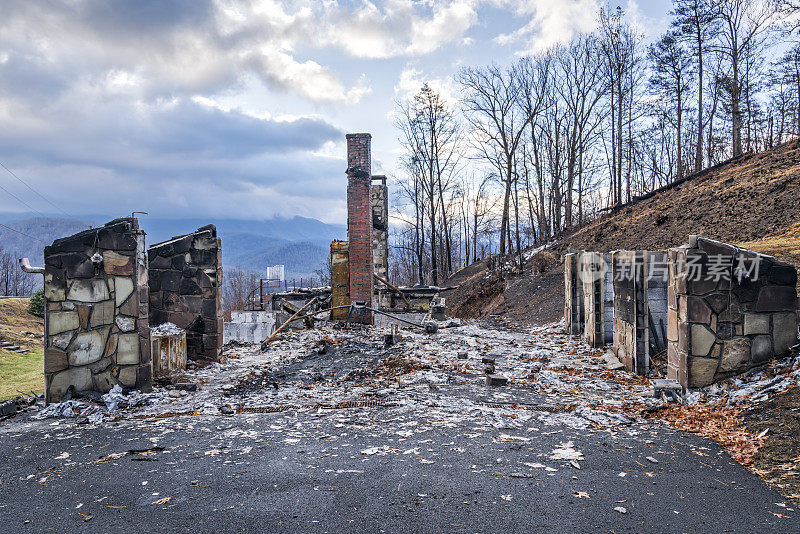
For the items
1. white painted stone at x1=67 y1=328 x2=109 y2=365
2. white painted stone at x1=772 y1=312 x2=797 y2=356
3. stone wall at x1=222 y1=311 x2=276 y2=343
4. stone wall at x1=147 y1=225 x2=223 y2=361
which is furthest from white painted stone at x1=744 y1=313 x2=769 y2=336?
stone wall at x1=222 y1=311 x2=276 y2=343

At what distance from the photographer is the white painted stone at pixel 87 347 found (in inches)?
231

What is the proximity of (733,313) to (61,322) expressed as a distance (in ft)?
27.8

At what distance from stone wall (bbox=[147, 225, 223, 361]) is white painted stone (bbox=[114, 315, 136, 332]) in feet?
8.61

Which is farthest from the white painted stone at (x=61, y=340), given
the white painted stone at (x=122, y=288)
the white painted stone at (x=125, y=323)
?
the white painted stone at (x=122, y=288)

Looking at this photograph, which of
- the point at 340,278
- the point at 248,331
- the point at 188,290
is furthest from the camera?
the point at 248,331

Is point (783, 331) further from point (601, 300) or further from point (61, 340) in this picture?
point (61, 340)

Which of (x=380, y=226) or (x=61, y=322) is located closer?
(x=61, y=322)

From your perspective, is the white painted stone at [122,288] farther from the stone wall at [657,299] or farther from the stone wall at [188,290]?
the stone wall at [657,299]

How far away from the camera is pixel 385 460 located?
386cm

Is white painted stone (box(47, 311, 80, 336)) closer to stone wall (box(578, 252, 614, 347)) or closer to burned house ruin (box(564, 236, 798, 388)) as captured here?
burned house ruin (box(564, 236, 798, 388))

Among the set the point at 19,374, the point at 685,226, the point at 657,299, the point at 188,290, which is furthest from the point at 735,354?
the point at 19,374

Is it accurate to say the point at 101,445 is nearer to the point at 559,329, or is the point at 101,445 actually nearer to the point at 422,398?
the point at 422,398

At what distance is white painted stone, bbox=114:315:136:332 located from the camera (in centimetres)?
606

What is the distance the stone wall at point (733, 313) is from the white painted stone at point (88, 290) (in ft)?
24.7
